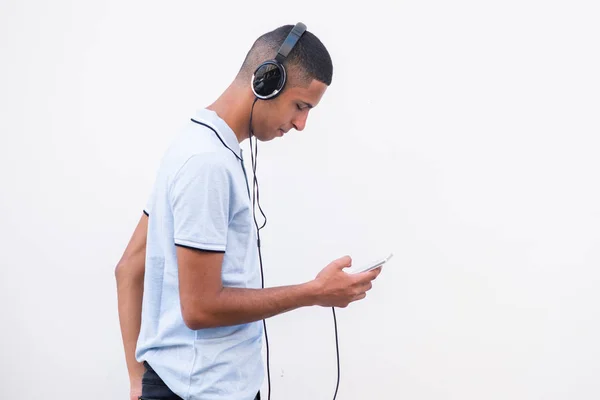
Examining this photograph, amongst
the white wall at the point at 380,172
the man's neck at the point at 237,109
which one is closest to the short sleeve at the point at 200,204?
the man's neck at the point at 237,109

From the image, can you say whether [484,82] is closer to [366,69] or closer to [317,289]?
[366,69]

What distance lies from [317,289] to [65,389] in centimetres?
120

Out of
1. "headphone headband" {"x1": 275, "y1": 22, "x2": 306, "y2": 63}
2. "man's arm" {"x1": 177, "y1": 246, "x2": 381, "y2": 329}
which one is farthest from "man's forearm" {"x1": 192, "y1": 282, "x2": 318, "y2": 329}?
"headphone headband" {"x1": 275, "y1": 22, "x2": 306, "y2": 63}

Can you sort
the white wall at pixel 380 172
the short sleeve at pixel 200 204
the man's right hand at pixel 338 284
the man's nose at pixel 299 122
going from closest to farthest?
the short sleeve at pixel 200 204
the man's right hand at pixel 338 284
the man's nose at pixel 299 122
the white wall at pixel 380 172

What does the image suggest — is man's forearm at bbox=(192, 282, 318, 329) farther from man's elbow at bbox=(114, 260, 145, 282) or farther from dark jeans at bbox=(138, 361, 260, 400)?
man's elbow at bbox=(114, 260, 145, 282)

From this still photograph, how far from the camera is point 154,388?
3.87 ft

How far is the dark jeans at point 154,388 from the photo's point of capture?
1.17 m

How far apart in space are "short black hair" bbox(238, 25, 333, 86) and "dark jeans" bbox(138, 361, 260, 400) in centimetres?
57

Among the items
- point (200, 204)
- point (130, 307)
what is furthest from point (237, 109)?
point (130, 307)

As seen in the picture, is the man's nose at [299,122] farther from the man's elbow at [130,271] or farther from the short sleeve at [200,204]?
the man's elbow at [130,271]

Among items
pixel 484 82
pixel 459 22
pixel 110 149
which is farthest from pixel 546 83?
pixel 110 149

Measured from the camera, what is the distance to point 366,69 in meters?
1.78

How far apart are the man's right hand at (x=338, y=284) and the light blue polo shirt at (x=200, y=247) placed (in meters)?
0.13

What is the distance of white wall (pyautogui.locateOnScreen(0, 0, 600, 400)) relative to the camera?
1.75 meters
